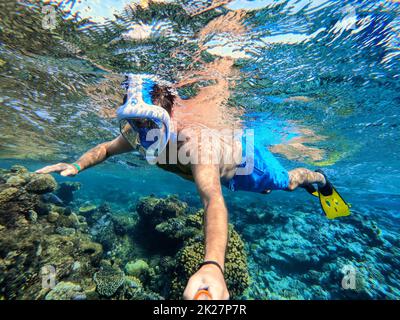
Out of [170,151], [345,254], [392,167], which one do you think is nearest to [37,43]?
[170,151]

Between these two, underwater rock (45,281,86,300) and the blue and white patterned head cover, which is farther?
underwater rock (45,281,86,300)

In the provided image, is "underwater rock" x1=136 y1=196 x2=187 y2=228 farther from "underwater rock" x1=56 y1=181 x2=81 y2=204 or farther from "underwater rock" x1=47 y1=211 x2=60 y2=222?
"underwater rock" x1=56 y1=181 x2=81 y2=204

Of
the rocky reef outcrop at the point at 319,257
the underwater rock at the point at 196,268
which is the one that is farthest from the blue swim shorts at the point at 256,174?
the rocky reef outcrop at the point at 319,257

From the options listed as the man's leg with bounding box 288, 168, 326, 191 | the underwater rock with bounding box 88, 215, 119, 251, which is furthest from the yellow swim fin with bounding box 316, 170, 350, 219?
the underwater rock with bounding box 88, 215, 119, 251

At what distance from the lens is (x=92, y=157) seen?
15.3 ft

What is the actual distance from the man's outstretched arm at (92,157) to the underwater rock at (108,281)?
3.77 m

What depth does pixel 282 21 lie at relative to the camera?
5688 millimetres

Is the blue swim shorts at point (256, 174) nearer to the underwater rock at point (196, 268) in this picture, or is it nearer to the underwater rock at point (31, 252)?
the underwater rock at point (196, 268)

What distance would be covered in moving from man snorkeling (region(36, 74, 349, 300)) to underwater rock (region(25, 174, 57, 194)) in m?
4.88

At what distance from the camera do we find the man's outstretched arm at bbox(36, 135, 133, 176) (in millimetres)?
3885

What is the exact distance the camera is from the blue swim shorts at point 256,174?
5.02 meters

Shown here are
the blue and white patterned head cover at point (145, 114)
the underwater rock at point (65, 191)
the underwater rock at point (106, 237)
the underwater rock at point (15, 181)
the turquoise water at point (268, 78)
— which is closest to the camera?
the blue and white patterned head cover at point (145, 114)

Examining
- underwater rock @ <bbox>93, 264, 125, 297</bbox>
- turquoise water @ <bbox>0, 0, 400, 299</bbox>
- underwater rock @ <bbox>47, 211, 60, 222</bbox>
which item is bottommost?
underwater rock @ <bbox>93, 264, 125, 297</bbox>

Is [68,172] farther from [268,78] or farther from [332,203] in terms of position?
[332,203]
